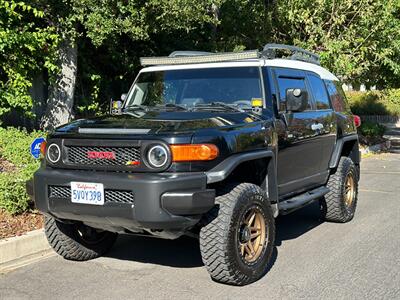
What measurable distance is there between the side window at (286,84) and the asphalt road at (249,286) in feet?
5.24

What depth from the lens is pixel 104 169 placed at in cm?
450

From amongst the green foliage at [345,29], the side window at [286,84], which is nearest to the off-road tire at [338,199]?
the side window at [286,84]

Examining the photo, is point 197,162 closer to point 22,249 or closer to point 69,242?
point 69,242

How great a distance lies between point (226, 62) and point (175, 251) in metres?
2.12

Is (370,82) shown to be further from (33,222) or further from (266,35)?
(33,222)

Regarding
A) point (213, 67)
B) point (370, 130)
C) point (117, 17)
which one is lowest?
point (370, 130)

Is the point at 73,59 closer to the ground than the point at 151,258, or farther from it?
farther from it

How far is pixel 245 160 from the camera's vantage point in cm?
466

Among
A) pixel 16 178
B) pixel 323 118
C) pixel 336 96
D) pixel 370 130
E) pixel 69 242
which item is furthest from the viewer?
pixel 370 130

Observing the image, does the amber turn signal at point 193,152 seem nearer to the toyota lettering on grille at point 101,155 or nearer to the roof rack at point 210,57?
the toyota lettering on grille at point 101,155

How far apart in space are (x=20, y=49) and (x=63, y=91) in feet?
4.49

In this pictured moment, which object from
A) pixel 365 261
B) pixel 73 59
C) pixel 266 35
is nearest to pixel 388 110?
pixel 266 35

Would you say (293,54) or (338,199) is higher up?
(293,54)

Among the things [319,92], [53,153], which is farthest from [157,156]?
[319,92]
